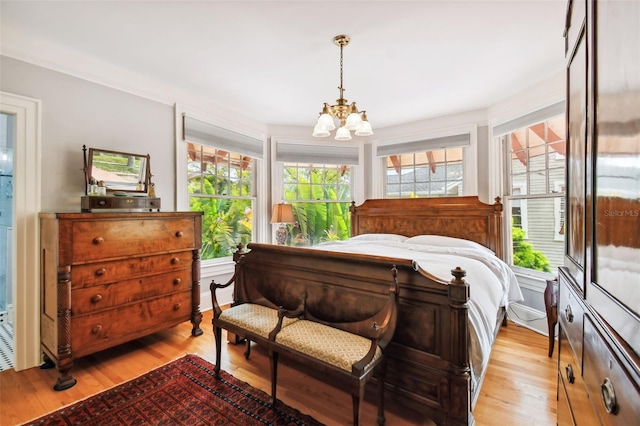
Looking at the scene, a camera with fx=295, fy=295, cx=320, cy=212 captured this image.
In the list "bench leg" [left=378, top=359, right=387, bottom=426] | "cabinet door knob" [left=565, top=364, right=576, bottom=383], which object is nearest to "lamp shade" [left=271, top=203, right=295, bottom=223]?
"bench leg" [left=378, top=359, right=387, bottom=426]

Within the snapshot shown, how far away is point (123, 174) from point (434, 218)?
3.50 meters

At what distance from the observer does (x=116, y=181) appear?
270 centimetres

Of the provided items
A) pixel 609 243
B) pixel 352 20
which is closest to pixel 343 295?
pixel 609 243

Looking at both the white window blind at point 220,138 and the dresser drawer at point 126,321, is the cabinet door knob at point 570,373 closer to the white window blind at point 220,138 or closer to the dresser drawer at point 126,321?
the dresser drawer at point 126,321

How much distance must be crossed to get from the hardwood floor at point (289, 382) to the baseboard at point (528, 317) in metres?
0.23

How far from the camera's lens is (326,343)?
1.70 metres

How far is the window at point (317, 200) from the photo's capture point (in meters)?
4.59

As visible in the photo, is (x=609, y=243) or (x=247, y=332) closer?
(x=609, y=243)

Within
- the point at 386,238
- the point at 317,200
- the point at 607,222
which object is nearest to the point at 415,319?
the point at 607,222

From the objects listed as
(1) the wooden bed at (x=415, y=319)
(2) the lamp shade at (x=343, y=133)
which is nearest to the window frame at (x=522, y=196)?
(1) the wooden bed at (x=415, y=319)

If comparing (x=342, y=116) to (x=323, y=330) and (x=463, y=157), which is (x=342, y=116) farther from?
(x=463, y=157)

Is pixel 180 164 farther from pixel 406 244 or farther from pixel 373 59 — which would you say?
pixel 406 244

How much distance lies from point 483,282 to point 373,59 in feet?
6.68

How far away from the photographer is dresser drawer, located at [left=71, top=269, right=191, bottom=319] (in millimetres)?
2211
